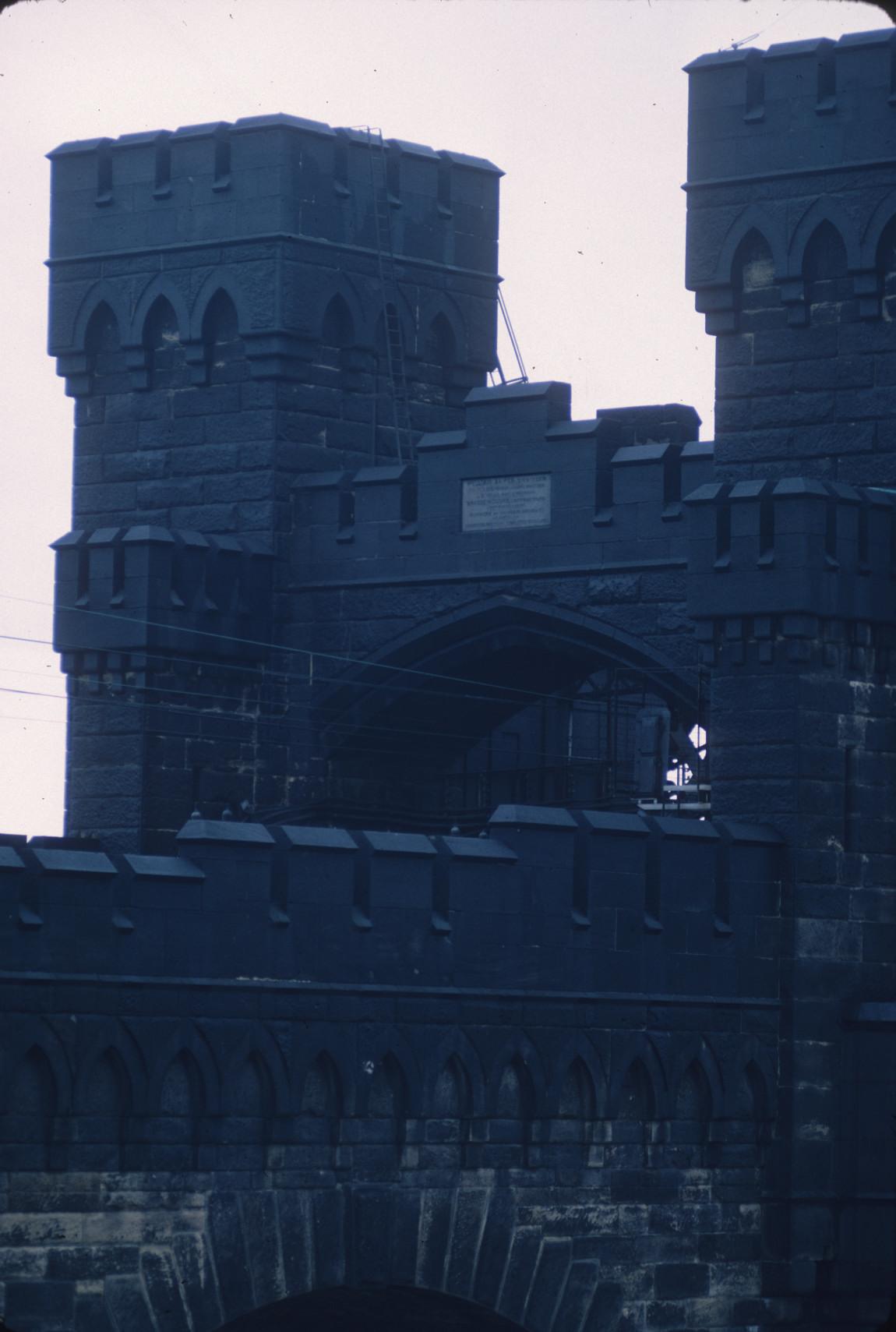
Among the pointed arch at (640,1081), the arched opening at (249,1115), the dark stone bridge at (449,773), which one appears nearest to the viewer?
the dark stone bridge at (449,773)

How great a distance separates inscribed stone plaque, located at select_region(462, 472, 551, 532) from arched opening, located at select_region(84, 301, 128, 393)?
14.6 feet

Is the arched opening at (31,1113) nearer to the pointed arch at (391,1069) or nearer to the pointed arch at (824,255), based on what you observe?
the pointed arch at (391,1069)

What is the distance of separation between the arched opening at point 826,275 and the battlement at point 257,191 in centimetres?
589

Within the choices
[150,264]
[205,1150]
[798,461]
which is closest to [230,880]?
[205,1150]

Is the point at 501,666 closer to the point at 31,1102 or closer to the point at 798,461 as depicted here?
the point at 798,461

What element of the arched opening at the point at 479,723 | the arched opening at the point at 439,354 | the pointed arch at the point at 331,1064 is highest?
the arched opening at the point at 439,354

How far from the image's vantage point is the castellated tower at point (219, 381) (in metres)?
33.5

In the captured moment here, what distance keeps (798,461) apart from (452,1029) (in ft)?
24.3

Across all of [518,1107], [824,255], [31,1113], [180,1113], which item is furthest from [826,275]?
[31,1113]

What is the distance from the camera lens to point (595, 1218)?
91.5 ft

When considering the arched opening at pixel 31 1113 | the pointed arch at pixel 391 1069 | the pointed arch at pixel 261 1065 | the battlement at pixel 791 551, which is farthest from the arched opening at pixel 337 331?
the arched opening at pixel 31 1113

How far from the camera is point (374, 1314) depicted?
99.0 feet

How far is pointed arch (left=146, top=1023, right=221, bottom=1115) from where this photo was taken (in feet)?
81.9

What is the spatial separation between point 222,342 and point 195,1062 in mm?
11730
